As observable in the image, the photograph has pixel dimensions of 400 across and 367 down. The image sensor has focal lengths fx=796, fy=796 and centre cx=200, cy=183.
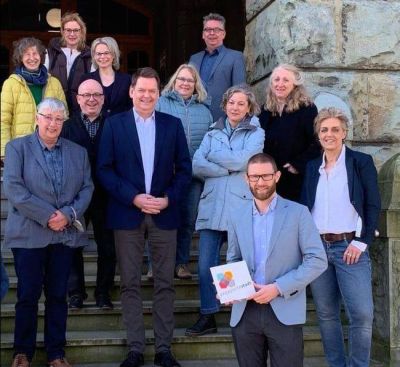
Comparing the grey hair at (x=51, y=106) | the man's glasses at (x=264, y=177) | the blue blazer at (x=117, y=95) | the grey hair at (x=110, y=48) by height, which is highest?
the grey hair at (x=110, y=48)

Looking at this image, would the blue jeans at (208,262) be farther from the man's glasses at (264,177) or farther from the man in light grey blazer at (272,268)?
the man's glasses at (264,177)

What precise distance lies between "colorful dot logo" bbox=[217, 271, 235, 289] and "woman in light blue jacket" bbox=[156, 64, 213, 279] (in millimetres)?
2099

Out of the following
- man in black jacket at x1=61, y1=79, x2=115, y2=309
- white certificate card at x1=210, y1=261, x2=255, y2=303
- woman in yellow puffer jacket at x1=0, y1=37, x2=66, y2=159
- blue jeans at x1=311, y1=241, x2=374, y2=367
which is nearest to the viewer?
white certificate card at x1=210, y1=261, x2=255, y2=303

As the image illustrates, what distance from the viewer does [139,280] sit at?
5.59 metres

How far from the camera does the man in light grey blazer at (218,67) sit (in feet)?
23.0

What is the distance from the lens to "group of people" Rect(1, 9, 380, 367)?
5250mm

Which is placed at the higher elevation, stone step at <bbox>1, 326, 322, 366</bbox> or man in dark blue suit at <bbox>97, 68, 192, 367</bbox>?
man in dark blue suit at <bbox>97, 68, 192, 367</bbox>

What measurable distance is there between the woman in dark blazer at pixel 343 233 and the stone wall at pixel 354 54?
64.6 inches

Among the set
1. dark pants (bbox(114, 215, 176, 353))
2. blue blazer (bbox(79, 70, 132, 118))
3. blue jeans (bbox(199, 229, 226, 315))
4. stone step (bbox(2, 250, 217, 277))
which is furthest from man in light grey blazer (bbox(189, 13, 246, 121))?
dark pants (bbox(114, 215, 176, 353))

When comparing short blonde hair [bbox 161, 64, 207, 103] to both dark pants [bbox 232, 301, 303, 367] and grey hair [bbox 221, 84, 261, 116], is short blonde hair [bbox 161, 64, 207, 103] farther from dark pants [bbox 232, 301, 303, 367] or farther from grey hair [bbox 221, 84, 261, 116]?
dark pants [bbox 232, 301, 303, 367]

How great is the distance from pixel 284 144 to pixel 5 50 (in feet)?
28.7

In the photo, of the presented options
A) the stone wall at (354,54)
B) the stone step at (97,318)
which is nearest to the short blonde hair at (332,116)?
the stone wall at (354,54)

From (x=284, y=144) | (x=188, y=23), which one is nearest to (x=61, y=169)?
(x=284, y=144)

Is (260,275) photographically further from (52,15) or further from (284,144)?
(52,15)
